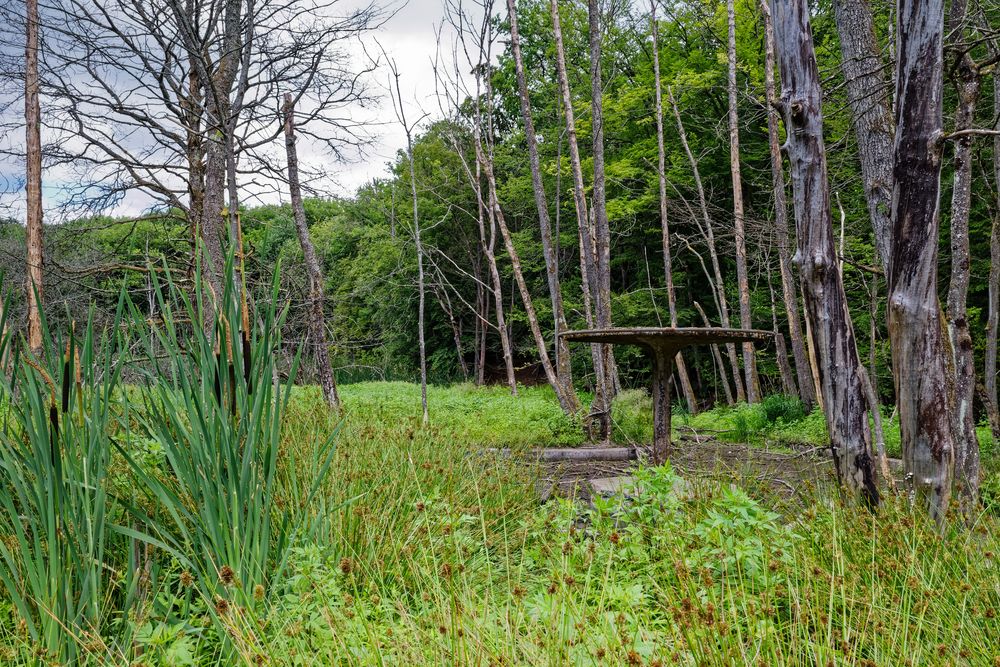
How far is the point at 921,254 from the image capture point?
2.90 m

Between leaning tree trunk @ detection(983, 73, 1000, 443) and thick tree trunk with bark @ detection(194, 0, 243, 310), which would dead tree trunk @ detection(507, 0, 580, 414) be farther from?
leaning tree trunk @ detection(983, 73, 1000, 443)

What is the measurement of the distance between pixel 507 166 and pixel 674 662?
66.0 feet

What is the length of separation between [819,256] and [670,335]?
1.26 meters

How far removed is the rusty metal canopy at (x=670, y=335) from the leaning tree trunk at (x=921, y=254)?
0.98 metres

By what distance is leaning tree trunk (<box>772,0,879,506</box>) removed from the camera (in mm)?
3137

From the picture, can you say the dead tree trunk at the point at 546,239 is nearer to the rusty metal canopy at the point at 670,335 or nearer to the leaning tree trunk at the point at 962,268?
the rusty metal canopy at the point at 670,335

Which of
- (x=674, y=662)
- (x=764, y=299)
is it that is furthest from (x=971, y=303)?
(x=674, y=662)

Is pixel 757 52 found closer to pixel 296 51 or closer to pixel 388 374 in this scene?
pixel 296 51

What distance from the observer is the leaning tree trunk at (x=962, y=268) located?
12.7ft

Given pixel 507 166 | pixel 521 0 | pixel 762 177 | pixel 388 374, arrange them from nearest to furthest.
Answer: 1. pixel 762 177
2. pixel 521 0
3. pixel 507 166
4. pixel 388 374

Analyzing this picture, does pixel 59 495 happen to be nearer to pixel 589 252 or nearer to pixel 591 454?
pixel 591 454

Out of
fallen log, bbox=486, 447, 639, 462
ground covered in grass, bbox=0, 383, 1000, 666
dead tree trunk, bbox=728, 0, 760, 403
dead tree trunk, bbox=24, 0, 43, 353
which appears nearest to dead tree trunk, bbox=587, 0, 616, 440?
fallen log, bbox=486, 447, 639, 462

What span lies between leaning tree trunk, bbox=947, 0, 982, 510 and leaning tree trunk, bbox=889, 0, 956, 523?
1.06 meters

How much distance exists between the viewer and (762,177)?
52.0 feet
